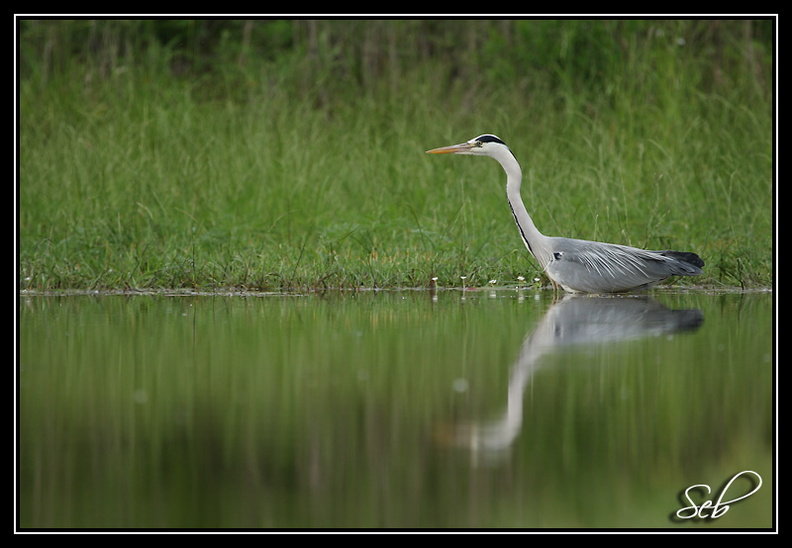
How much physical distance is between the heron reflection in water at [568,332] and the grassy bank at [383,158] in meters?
1.12

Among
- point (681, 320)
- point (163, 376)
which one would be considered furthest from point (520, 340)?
point (163, 376)

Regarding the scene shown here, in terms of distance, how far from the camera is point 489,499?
11.0 ft

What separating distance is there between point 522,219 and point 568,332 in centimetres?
186

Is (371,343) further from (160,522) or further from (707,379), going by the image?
(160,522)

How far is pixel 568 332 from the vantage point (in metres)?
5.98

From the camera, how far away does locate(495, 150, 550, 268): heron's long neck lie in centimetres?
758

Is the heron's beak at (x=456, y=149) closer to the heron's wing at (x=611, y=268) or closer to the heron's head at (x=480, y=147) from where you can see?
the heron's head at (x=480, y=147)

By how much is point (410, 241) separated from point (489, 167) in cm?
211

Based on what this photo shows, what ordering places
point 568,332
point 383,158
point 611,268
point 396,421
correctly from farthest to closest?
point 383,158, point 611,268, point 568,332, point 396,421

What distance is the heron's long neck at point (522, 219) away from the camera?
758 centimetres
